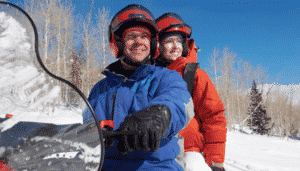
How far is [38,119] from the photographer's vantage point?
22.9 inches

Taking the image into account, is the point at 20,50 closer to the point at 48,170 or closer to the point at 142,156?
the point at 48,170

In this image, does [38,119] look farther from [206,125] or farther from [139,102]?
[206,125]

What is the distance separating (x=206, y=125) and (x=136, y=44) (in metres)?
1.11

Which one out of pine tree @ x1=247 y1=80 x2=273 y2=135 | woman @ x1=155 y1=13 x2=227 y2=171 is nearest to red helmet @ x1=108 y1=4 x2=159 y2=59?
woman @ x1=155 y1=13 x2=227 y2=171

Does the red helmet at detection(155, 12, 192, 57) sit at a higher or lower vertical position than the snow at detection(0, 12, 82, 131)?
higher

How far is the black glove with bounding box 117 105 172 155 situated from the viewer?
619mm

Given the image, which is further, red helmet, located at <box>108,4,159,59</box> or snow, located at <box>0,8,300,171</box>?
red helmet, located at <box>108,4,159,59</box>

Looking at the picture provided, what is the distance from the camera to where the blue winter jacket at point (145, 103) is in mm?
847

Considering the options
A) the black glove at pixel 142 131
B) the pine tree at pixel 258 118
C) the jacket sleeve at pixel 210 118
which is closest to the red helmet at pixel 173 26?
the jacket sleeve at pixel 210 118

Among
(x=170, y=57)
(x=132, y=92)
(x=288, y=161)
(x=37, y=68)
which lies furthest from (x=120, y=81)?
(x=288, y=161)

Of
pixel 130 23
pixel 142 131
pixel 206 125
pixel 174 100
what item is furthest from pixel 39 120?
pixel 206 125

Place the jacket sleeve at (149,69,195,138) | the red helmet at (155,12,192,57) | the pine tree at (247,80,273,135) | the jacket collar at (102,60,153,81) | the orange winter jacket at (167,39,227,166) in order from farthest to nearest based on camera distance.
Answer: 1. the pine tree at (247,80,273,135)
2. the red helmet at (155,12,192,57)
3. the orange winter jacket at (167,39,227,166)
4. the jacket collar at (102,60,153,81)
5. the jacket sleeve at (149,69,195,138)

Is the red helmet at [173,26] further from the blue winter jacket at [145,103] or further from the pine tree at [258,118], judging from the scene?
the pine tree at [258,118]

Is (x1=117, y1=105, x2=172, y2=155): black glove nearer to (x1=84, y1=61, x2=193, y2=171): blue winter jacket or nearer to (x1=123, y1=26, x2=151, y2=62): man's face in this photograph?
(x1=84, y1=61, x2=193, y2=171): blue winter jacket
